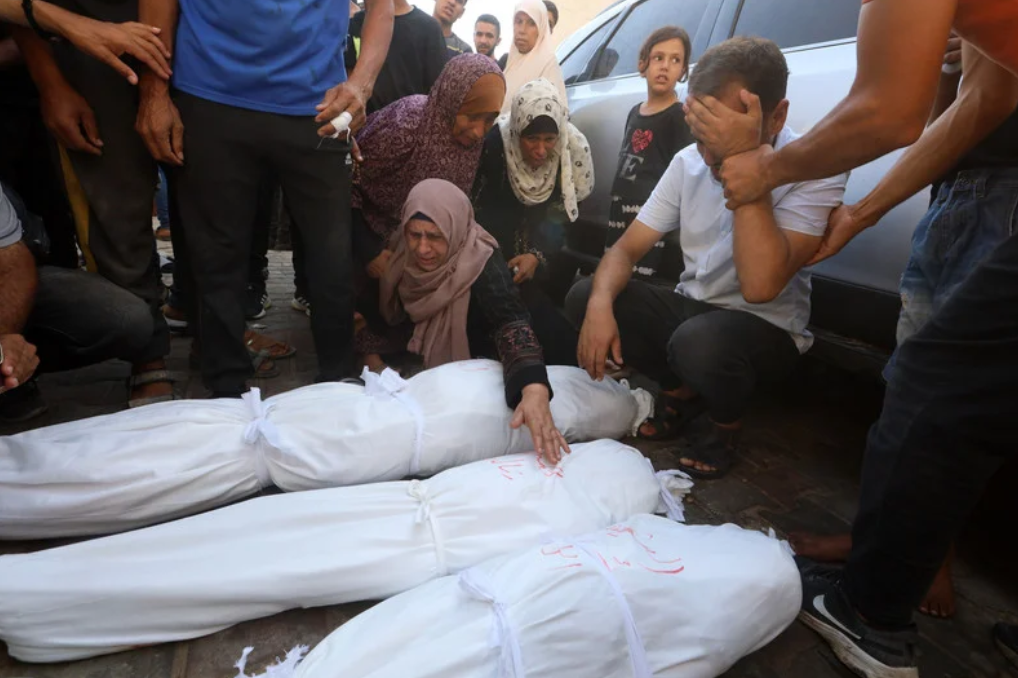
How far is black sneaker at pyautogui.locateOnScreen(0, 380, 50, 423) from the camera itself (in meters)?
1.81

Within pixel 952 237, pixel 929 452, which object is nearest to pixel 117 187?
pixel 929 452

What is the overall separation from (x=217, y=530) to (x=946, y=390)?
1.38 metres

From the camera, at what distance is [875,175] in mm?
1723

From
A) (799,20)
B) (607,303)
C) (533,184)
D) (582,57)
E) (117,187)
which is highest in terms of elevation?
(799,20)

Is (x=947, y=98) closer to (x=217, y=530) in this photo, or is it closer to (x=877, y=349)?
(x=877, y=349)

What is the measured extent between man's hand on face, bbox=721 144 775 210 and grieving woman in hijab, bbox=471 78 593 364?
101cm

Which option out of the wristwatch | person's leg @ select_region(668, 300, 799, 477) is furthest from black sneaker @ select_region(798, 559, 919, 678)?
the wristwatch

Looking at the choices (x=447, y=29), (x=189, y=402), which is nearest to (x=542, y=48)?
(x=447, y=29)

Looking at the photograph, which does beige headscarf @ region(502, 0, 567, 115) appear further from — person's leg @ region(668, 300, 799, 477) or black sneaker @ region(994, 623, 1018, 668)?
black sneaker @ region(994, 623, 1018, 668)

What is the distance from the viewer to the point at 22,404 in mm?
1855

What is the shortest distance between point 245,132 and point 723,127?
1395mm

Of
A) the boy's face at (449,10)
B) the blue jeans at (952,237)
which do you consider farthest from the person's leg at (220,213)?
the boy's face at (449,10)

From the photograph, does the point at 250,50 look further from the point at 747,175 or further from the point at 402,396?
the point at 747,175

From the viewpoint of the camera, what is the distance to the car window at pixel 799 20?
1867mm
